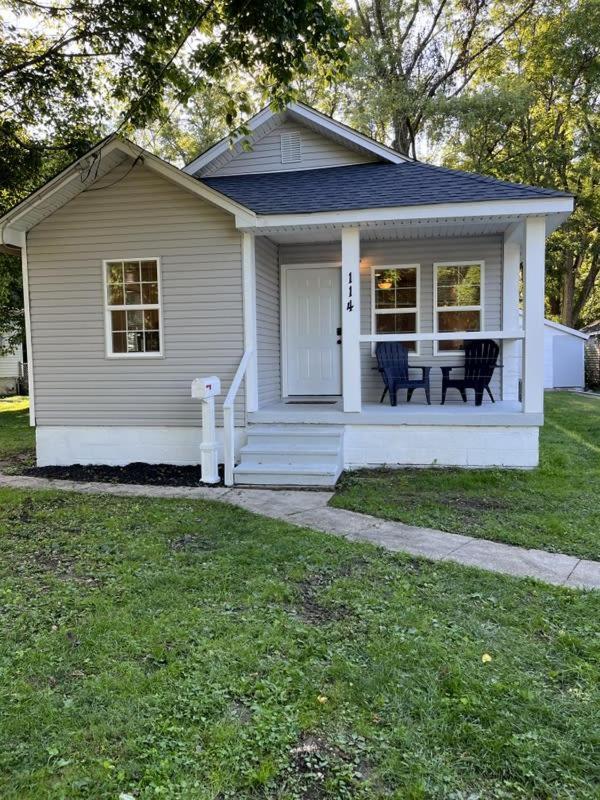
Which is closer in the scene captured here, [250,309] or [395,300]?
[250,309]

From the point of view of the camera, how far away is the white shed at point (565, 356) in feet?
65.8

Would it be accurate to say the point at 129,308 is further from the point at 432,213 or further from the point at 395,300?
the point at 432,213

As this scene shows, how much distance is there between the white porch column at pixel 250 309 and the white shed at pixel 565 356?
1616 cm

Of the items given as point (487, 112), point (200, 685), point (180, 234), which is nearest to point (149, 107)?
point (180, 234)

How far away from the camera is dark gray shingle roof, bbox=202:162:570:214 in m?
6.36

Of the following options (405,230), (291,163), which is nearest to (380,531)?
(405,230)

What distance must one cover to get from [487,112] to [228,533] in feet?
52.1

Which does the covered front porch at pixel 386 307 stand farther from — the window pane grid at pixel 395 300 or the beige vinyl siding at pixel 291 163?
the beige vinyl siding at pixel 291 163

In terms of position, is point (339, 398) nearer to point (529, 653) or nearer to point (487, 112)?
point (529, 653)

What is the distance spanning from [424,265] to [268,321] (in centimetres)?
246

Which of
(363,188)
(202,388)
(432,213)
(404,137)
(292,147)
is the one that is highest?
(404,137)

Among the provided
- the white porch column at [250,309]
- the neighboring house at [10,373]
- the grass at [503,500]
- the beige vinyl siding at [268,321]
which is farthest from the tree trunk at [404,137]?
the neighboring house at [10,373]

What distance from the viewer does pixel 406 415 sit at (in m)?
6.71

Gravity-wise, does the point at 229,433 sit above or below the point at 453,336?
below
